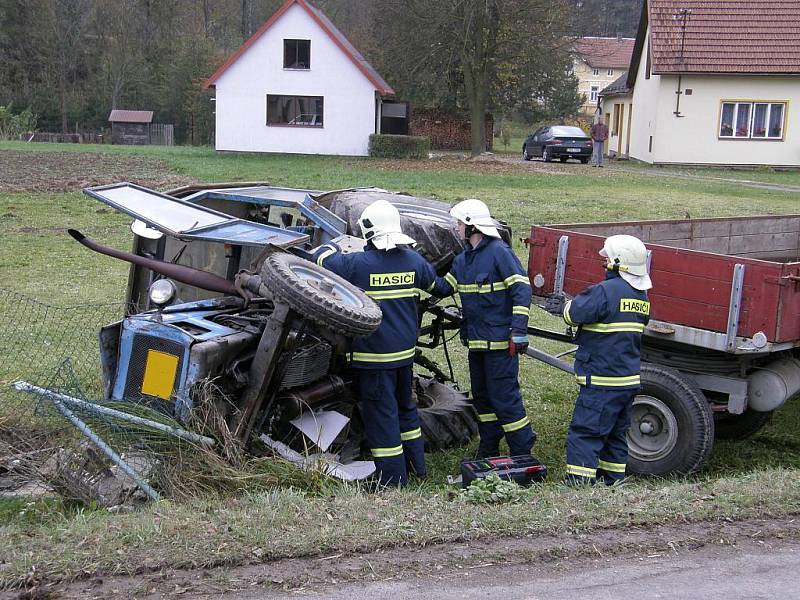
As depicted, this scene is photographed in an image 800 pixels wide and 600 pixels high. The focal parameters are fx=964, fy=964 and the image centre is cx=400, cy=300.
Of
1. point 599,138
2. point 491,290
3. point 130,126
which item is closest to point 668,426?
point 491,290

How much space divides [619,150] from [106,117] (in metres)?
29.7

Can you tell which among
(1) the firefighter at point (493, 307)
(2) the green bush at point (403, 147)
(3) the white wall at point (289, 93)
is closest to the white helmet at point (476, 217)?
(1) the firefighter at point (493, 307)

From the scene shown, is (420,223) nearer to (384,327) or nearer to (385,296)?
(385,296)

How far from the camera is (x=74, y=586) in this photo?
12.1ft

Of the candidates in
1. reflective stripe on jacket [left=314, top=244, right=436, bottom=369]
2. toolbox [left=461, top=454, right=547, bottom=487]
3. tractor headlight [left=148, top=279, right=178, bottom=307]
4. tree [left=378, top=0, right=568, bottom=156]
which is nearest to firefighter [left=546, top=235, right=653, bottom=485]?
toolbox [left=461, top=454, right=547, bottom=487]

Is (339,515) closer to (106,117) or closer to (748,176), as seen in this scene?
(748,176)

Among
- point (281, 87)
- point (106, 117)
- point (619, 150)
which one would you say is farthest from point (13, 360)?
point (106, 117)

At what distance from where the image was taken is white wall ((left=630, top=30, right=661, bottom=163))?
3447cm

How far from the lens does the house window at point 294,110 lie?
36688 mm

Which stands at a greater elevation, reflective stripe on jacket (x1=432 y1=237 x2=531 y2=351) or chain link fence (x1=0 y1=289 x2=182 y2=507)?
reflective stripe on jacket (x1=432 y1=237 x2=531 y2=351)

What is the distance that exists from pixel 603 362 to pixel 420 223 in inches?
73.6

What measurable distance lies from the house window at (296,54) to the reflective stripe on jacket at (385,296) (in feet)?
105

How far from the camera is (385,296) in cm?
575

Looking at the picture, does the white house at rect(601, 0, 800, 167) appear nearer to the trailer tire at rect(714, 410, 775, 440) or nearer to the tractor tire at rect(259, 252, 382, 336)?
the trailer tire at rect(714, 410, 775, 440)
